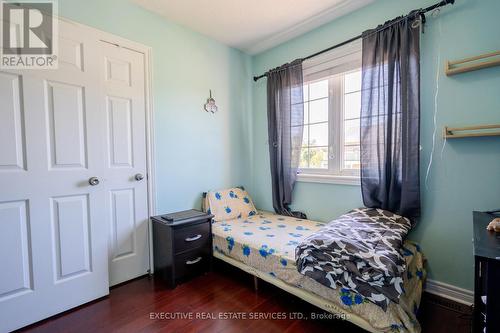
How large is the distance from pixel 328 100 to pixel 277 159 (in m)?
0.86

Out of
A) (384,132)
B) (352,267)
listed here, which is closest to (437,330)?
(352,267)

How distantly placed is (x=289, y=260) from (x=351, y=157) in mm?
1216

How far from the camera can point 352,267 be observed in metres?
1.31

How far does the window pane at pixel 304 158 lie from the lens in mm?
2639

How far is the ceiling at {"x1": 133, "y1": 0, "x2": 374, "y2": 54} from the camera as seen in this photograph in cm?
209

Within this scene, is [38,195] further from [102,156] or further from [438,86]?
[438,86]

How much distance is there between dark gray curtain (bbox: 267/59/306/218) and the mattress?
32cm

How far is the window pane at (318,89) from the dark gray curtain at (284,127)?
13cm

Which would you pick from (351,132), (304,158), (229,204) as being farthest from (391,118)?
(229,204)

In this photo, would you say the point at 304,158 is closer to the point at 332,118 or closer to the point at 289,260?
the point at 332,118

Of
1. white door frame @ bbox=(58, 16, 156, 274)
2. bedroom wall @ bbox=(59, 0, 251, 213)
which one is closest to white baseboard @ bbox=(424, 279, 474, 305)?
bedroom wall @ bbox=(59, 0, 251, 213)

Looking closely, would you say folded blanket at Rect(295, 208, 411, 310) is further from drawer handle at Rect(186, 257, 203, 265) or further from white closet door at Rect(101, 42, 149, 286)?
white closet door at Rect(101, 42, 149, 286)

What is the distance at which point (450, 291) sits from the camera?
1740 millimetres

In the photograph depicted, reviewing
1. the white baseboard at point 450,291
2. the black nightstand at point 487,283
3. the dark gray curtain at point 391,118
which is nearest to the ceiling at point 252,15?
the dark gray curtain at point 391,118
